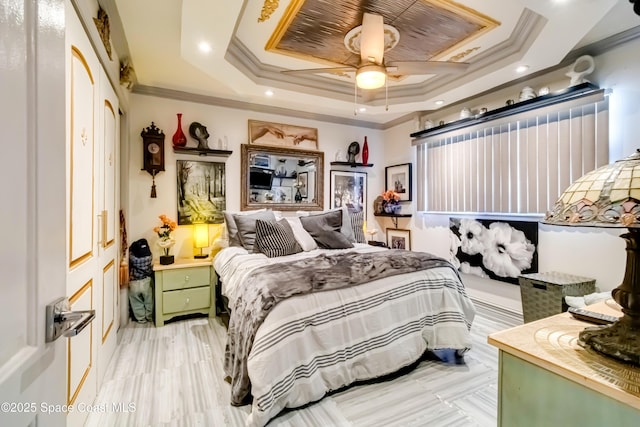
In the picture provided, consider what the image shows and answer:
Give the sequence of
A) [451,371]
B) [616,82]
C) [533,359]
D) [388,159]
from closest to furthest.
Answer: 1. [533,359]
2. [451,371]
3. [616,82]
4. [388,159]

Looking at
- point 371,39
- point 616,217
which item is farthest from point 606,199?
point 371,39

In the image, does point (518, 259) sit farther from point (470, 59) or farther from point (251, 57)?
point (251, 57)

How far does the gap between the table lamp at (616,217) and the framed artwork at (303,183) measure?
3630 mm

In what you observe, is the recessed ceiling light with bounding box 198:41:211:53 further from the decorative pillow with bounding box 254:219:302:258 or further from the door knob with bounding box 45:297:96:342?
the door knob with bounding box 45:297:96:342

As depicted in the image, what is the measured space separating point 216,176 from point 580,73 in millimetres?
3927

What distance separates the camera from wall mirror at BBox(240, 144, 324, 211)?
3998mm

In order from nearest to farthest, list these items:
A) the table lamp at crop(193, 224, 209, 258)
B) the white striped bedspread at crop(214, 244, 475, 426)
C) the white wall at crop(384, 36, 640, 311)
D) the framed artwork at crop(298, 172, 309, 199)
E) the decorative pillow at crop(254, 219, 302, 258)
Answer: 1. the white striped bedspread at crop(214, 244, 475, 426)
2. the white wall at crop(384, 36, 640, 311)
3. the decorative pillow at crop(254, 219, 302, 258)
4. the table lamp at crop(193, 224, 209, 258)
5. the framed artwork at crop(298, 172, 309, 199)

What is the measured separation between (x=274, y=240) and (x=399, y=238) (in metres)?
2.50

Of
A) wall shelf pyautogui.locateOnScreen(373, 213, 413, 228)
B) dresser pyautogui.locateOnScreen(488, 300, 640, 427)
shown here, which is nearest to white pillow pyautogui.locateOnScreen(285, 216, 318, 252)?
wall shelf pyautogui.locateOnScreen(373, 213, 413, 228)

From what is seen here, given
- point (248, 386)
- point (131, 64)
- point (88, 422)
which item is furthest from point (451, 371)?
point (131, 64)

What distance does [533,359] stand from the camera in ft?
2.84

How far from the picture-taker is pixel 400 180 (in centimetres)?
477

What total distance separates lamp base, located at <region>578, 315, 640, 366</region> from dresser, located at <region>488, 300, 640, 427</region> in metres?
0.02

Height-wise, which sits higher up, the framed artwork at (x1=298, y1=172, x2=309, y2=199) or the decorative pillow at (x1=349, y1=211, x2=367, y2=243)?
the framed artwork at (x1=298, y1=172, x2=309, y2=199)
